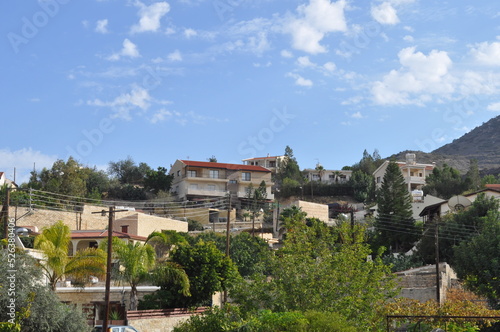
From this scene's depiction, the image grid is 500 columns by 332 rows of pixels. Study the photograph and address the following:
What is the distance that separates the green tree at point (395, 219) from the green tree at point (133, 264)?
29.6 metres

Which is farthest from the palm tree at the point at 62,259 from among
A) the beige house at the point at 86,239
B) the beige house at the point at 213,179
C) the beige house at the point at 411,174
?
the beige house at the point at 411,174

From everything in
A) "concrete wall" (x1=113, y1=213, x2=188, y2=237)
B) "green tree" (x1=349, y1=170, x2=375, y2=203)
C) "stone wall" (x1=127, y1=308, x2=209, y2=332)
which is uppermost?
"green tree" (x1=349, y1=170, x2=375, y2=203)

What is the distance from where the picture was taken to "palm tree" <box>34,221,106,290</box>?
2678 cm

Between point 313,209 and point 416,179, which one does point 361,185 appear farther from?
point 313,209

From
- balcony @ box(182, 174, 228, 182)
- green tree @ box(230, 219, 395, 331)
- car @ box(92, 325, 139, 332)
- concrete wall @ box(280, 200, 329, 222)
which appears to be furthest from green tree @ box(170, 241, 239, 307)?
balcony @ box(182, 174, 228, 182)

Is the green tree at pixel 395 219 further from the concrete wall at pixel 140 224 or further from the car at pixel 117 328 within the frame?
the car at pixel 117 328

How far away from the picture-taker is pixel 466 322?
67.9ft

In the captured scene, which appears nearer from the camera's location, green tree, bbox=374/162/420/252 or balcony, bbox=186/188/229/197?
green tree, bbox=374/162/420/252

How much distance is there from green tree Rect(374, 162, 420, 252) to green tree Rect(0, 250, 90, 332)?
124 ft

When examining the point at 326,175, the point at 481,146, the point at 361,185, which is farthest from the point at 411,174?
the point at 481,146

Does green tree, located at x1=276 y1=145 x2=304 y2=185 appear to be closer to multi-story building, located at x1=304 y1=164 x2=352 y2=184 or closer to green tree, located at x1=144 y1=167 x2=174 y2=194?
multi-story building, located at x1=304 y1=164 x2=352 y2=184

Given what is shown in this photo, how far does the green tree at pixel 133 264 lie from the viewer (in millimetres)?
29547

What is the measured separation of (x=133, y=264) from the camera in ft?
97.1

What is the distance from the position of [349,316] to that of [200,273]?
1002cm
